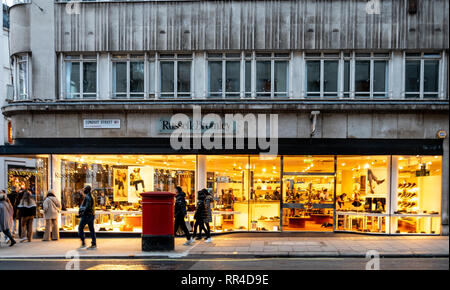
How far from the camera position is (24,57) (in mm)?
14227

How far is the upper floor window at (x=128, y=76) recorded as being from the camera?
13961 mm

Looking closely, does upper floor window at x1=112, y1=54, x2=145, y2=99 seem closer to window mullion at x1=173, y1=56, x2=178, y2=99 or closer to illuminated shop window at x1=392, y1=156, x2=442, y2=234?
window mullion at x1=173, y1=56, x2=178, y2=99

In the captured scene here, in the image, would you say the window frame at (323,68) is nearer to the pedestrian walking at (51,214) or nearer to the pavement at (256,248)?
the pavement at (256,248)

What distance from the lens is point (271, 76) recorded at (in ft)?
44.9

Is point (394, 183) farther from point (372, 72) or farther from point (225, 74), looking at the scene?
point (225, 74)

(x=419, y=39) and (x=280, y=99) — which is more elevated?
(x=419, y=39)

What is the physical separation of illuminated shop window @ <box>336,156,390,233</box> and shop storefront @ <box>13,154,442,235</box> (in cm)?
3

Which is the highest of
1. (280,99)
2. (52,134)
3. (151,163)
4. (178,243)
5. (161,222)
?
(280,99)

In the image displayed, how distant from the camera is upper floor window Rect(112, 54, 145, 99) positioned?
14.0m

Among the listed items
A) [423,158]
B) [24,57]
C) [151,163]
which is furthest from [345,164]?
[24,57]

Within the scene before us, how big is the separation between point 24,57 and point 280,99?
951 centimetres

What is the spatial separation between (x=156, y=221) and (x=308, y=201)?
19.1ft

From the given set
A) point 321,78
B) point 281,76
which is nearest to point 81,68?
point 281,76

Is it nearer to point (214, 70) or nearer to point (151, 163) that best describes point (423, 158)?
point (214, 70)
